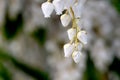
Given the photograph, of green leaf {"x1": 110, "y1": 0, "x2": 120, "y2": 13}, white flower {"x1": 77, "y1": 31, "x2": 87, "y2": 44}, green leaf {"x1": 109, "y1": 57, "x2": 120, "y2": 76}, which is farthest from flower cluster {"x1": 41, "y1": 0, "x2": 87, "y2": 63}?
green leaf {"x1": 109, "y1": 57, "x2": 120, "y2": 76}

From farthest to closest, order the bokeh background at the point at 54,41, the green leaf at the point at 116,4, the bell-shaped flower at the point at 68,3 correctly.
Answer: the bokeh background at the point at 54,41
the green leaf at the point at 116,4
the bell-shaped flower at the point at 68,3

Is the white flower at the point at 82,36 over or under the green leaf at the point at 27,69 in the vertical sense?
over

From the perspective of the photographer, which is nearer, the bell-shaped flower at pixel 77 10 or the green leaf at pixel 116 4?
the bell-shaped flower at pixel 77 10

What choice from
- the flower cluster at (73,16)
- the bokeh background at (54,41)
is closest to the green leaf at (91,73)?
the bokeh background at (54,41)

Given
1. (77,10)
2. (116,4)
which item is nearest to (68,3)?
(77,10)

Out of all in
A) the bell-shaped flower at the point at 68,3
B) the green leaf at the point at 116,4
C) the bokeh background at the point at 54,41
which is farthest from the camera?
the bokeh background at the point at 54,41

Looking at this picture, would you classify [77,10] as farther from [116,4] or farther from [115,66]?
[115,66]

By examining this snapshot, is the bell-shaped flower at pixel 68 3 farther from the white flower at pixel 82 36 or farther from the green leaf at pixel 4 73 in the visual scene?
the green leaf at pixel 4 73

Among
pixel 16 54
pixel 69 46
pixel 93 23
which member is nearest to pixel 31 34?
pixel 16 54
